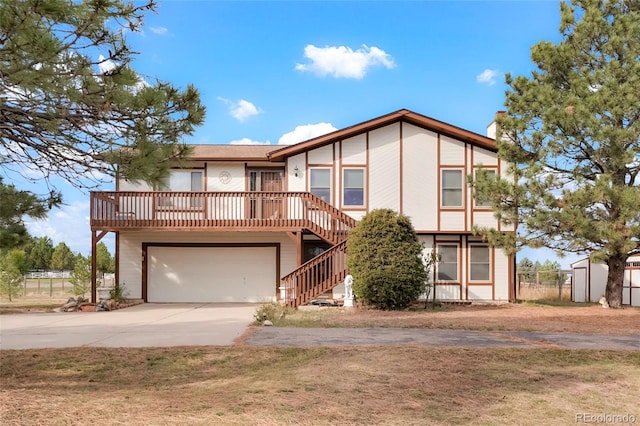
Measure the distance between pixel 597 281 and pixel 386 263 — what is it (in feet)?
36.0

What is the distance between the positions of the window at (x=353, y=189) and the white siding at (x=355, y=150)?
1.18 feet

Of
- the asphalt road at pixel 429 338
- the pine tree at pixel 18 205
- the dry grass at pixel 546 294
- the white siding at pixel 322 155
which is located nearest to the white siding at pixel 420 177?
the white siding at pixel 322 155

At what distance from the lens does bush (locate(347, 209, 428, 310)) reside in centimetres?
1434

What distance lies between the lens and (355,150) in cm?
1869

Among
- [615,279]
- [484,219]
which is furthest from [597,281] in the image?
[484,219]

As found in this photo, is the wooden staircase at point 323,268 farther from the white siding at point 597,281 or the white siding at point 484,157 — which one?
the white siding at point 597,281

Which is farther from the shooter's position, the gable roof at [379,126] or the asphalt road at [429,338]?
the gable roof at [379,126]

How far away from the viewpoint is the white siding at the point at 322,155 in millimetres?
18641

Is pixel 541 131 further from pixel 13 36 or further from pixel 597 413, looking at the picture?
pixel 13 36

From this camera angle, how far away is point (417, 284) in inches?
574

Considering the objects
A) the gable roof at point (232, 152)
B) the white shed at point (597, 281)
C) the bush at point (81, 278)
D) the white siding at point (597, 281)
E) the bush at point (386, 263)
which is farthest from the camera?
the white siding at point (597, 281)

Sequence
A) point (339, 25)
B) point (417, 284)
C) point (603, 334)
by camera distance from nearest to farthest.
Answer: point (603, 334) → point (339, 25) → point (417, 284)

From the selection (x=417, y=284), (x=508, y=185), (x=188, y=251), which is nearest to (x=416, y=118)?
(x=508, y=185)

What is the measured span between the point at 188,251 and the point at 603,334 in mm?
13945
